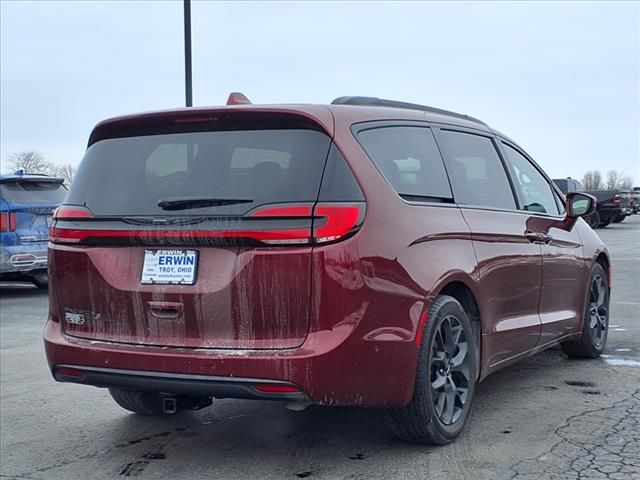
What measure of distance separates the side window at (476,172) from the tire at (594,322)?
1.53 m

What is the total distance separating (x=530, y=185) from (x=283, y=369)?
2.85 m

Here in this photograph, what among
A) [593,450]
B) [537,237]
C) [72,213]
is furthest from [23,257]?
[593,450]

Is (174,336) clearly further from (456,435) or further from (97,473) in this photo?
(456,435)

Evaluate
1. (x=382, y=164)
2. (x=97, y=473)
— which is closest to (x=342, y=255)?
(x=382, y=164)

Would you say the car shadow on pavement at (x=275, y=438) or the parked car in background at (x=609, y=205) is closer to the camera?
the car shadow on pavement at (x=275, y=438)

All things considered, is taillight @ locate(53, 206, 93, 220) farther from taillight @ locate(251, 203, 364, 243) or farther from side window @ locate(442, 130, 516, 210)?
side window @ locate(442, 130, 516, 210)

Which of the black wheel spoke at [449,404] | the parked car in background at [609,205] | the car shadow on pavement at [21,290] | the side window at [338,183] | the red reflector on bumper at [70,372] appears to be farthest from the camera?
the parked car in background at [609,205]

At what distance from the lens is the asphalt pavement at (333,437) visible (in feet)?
13.5

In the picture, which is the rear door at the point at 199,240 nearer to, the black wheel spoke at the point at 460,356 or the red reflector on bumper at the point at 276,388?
the red reflector on bumper at the point at 276,388

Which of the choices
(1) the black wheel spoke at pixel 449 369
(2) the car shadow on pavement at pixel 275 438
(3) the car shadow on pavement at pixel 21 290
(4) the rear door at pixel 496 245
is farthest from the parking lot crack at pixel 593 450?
(3) the car shadow on pavement at pixel 21 290

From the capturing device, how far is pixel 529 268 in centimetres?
537

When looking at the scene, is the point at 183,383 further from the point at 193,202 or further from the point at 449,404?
the point at 449,404

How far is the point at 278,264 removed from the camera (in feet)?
12.4

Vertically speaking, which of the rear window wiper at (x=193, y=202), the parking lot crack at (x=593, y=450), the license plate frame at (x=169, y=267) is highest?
the rear window wiper at (x=193, y=202)
